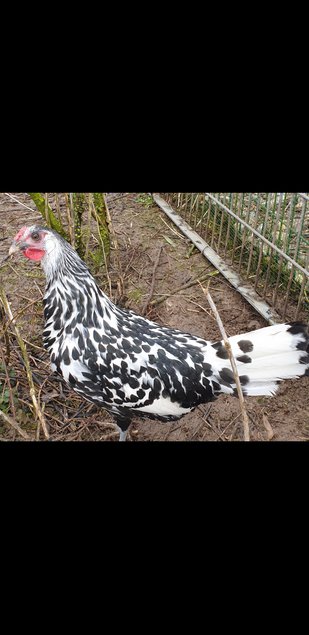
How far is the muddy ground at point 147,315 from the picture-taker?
3.08 meters

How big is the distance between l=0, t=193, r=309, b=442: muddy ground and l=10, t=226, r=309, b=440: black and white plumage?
0.34 meters

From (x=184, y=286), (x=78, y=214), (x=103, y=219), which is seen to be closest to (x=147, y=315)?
(x=184, y=286)

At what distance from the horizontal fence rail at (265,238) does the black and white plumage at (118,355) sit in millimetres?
1010

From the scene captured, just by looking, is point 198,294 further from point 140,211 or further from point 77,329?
point 77,329

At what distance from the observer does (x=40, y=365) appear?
3.34 meters

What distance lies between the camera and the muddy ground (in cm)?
308

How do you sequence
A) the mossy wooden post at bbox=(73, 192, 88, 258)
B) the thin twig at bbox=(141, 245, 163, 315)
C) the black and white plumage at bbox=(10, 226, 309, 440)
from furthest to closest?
the thin twig at bbox=(141, 245, 163, 315)
the mossy wooden post at bbox=(73, 192, 88, 258)
the black and white plumage at bbox=(10, 226, 309, 440)

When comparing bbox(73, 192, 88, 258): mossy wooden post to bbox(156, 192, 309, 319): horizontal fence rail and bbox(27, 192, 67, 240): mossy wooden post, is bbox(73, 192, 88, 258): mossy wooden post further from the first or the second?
A: bbox(156, 192, 309, 319): horizontal fence rail

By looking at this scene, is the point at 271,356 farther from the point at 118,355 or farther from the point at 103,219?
the point at 103,219

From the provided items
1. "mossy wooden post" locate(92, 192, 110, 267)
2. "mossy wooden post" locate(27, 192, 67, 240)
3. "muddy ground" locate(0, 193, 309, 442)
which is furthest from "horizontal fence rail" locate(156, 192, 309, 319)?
"mossy wooden post" locate(27, 192, 67, 240)

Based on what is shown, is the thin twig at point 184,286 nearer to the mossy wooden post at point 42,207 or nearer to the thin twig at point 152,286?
the thin twig at point 152,286

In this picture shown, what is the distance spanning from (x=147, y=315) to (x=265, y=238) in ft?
3.06

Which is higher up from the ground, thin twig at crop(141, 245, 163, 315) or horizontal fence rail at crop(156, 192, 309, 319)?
horizontal fence rail at crop(156, 192, 309, 319)

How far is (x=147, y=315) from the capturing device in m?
3.72
